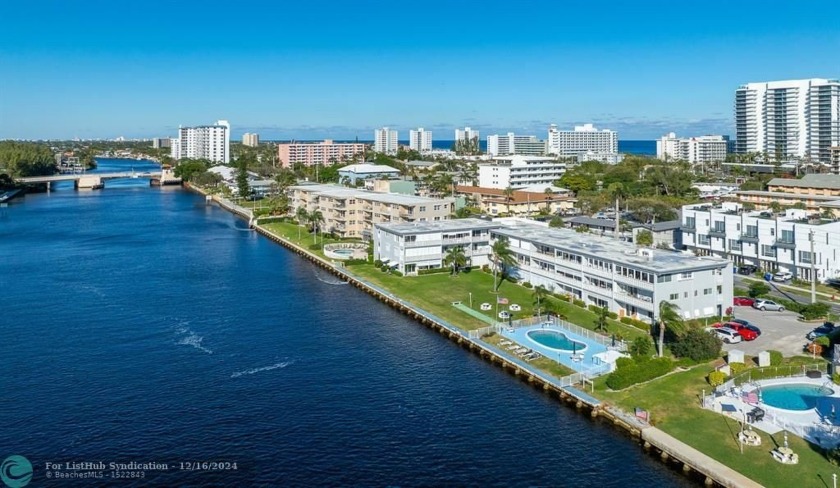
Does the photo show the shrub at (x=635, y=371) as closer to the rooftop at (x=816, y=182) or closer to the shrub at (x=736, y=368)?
the shrub at (x=736, y=368)

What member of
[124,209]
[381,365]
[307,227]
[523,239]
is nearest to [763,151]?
[307,227]

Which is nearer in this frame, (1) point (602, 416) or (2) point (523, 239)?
(1) point (602, 416)

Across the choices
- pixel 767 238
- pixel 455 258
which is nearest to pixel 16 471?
pixel 455 258

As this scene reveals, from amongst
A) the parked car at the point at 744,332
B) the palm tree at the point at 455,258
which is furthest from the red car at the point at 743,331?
the palm tree at the point at 455,258

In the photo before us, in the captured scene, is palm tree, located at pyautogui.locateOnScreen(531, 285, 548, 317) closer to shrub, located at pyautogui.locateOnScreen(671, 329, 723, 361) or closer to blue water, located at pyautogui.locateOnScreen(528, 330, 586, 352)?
blue water, located at pyautogui.locateOnScreen(528, 330, 586, 352)

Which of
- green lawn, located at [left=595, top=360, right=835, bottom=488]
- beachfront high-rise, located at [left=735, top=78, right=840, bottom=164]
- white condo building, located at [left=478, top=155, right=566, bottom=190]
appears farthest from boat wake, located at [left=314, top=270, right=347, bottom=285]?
beachfront high-rise, located at [left=735, top=78, right=840, bottom=164]

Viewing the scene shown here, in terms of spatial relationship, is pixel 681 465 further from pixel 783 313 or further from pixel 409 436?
pixel 783 313

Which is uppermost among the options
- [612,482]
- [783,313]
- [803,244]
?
[803,244]
